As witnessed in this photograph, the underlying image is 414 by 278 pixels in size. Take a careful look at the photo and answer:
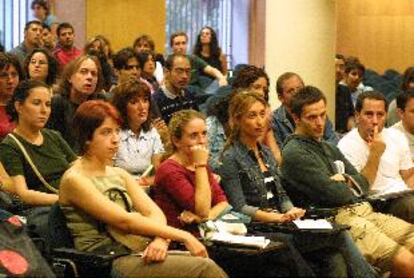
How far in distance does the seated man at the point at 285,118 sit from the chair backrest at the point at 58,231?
2752mm

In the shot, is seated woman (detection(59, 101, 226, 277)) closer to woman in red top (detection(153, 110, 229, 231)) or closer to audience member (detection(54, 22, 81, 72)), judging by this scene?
woman in red top (detection(153, 110, 229, 231))

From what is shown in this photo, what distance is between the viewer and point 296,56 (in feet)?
26.5

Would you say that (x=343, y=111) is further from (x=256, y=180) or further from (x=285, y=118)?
(x=256, y=180)

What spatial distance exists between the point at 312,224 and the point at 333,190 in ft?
1.67

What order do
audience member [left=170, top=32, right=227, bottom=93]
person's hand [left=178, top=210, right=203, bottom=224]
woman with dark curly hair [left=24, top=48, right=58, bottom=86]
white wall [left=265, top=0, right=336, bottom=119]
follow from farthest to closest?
audience member [left=170, top=32, right=227, bottom=93]
white wall [left=265, top=0, right=336, bottom=119]
woman with dark curly hair [left=24, top=48, right=58, bottom=86]
person's hand [left=178, top=210, right=203, bottom=224]

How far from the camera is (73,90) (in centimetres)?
598

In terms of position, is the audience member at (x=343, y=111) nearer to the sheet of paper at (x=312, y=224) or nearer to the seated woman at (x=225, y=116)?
the seated woman at (x=225, y=116)

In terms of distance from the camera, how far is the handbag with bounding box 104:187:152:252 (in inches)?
159

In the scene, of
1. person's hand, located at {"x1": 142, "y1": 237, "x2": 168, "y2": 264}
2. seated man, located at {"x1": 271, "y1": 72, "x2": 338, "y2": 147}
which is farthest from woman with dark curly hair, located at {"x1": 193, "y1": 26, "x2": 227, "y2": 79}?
person's hand, located at {"x1": 142, "y1": 237, "x2": 168, "y2": 264}

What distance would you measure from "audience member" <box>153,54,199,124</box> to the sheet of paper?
2746 mm

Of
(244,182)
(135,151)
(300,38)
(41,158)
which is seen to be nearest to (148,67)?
(300,38)

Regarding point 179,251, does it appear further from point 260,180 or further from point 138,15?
point 138,15

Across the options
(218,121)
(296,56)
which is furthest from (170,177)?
(296,56)

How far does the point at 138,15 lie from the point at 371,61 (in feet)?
16.9
